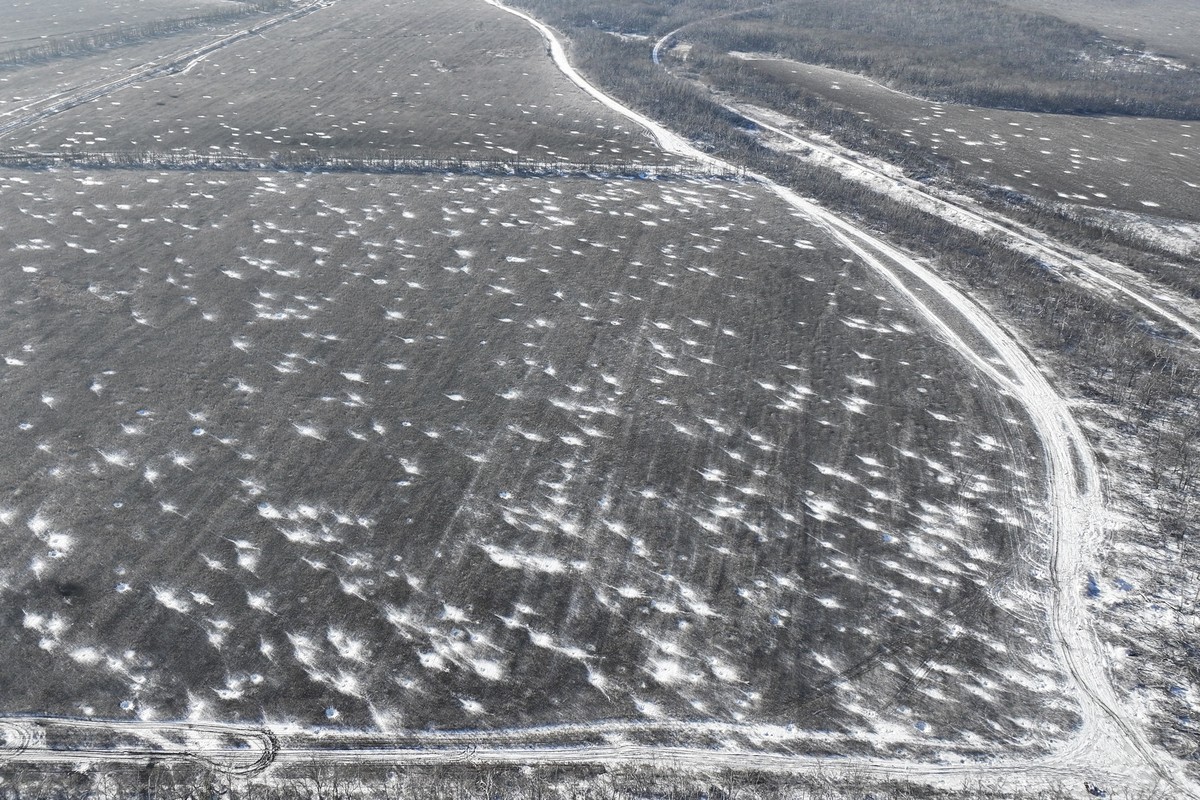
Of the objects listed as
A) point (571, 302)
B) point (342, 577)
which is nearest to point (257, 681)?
point (342, 577)

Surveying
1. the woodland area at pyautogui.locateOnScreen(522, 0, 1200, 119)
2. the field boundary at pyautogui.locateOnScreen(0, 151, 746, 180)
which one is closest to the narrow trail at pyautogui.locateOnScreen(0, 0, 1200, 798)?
the field boundary at pyautogui.locateOnScreen(0, 151, 746, 180)

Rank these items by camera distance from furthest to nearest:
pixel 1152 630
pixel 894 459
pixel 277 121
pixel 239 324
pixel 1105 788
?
pixel 277 121, pixel 239 324, pixel 894 459, pixel 1152 630, pixel 1105 788

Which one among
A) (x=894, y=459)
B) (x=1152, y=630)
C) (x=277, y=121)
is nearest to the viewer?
(x=1152, y=630)

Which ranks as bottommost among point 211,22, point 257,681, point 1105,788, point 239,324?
point 1105,788

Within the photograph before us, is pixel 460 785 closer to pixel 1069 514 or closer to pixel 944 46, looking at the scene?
pixel 1069 514

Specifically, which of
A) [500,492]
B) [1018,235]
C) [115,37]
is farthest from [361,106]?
[500,492]

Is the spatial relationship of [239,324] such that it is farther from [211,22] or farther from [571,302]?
[211,22]

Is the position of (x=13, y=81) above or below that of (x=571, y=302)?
above
